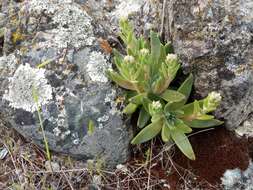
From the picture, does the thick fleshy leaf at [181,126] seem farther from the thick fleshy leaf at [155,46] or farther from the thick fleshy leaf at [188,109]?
the thick fleshy leaf at [155,46]

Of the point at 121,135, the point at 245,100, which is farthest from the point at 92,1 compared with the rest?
the point at 245,100

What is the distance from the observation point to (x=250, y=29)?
252 centimetres

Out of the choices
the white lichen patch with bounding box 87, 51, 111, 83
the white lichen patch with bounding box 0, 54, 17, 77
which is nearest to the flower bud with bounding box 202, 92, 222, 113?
the white lichen patch with bounding box 87, 51, 111, 83

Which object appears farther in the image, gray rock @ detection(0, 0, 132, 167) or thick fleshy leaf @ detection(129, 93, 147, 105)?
gray rock @ detection(0, 0, 132, 167)

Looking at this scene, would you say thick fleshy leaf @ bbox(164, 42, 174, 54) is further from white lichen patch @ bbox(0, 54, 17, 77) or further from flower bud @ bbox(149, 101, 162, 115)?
white lichen patch @ bbox(0, 54, 17, 77)

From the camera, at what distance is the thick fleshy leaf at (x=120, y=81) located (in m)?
2.58

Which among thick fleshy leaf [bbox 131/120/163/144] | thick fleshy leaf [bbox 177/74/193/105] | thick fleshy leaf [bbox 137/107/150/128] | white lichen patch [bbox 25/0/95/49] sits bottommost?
thick fleshy leaf [bbox 131/120/163/144]

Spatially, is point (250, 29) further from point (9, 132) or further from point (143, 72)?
point (9, 132)

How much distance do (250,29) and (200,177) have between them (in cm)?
89

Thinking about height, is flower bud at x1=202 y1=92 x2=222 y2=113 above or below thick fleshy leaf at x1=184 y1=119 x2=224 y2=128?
above

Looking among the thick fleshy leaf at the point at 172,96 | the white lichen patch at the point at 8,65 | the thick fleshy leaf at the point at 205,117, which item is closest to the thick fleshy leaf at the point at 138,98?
the thick fleshy leaf at the point at 172,96

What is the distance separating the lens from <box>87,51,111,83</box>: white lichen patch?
8.96 feet

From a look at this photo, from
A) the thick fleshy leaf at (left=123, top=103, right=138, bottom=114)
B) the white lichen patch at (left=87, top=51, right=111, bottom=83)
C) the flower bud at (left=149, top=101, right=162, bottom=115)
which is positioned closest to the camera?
the flower bud at (left=149, top=101, right=162, bottom=115)

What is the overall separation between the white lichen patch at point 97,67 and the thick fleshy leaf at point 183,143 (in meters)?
0.52
